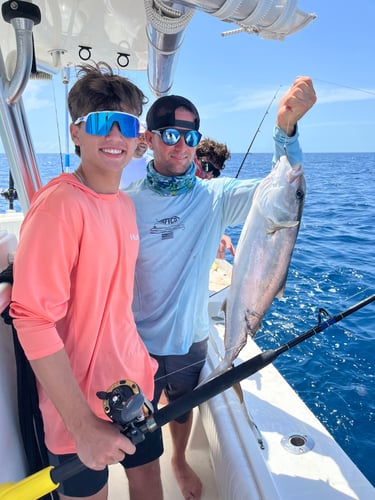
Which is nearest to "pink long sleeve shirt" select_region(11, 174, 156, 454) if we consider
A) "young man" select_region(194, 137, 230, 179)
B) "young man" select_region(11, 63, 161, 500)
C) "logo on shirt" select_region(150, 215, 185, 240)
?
"young man" select_region(11, 63, 161, 500)

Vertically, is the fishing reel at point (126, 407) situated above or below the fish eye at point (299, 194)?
below

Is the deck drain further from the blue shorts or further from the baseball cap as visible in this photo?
the baseball cap

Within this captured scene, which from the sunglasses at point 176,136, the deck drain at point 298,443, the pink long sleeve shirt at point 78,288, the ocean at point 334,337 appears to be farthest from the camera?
the ocean at point 334,337

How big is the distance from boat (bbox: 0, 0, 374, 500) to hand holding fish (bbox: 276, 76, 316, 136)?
0.23 metres

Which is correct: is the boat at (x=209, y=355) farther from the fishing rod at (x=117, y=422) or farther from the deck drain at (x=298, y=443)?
the fishing rod at (x=117, y=422)

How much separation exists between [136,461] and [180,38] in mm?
2161

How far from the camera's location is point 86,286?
4.26 feet

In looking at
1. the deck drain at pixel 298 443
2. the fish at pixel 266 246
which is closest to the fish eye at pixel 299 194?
the fish at pixel 266 246

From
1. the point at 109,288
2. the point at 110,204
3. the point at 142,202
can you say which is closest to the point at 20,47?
the point at 142,202

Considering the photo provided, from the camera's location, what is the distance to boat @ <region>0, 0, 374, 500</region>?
147 centimetres

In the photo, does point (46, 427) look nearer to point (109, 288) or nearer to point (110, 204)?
point (109, 288)

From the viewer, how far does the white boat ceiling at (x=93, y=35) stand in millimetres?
1412

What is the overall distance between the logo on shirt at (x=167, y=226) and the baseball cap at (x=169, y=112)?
441 mm

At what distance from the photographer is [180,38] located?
2119mm
